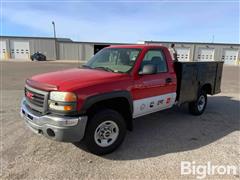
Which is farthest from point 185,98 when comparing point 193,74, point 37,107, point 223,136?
point 37,107

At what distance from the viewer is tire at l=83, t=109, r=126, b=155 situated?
331 cm

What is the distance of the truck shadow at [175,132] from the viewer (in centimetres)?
376

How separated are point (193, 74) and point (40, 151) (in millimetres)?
4054

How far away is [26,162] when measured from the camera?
3291 mm

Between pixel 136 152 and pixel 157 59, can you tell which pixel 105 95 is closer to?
pixel 136 152

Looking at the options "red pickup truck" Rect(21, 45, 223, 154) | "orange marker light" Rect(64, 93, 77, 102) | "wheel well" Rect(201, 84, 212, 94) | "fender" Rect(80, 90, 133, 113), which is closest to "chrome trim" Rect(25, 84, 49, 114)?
"red pickup truck" Rect(21, 45, 223, 154)

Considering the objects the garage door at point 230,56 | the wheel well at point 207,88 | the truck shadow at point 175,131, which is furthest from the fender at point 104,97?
the garage door at point 230,56

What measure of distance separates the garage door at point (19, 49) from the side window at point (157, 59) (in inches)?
1902

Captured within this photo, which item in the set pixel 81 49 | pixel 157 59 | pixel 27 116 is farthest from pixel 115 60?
pixel 81 49

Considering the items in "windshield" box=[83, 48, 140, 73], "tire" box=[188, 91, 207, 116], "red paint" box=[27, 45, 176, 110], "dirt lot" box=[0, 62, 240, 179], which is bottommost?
"dirt lot" box=[0, 62, 240, 179]

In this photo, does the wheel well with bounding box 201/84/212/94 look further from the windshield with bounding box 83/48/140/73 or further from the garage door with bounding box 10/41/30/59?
the garage door with bounding box 10/41/30/59

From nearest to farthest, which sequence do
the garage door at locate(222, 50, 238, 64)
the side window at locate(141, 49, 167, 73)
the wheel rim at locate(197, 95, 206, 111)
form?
the side window at locate(141, 49, 167, 73), the wheel rim at locate(197, 95, 206, 111), the garage door at locate(222, 50, 238, 64)

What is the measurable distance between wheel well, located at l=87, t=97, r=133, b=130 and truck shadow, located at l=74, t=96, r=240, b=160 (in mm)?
520

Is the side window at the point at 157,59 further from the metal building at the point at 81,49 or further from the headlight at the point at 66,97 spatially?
the metal building at the point at 81,49
